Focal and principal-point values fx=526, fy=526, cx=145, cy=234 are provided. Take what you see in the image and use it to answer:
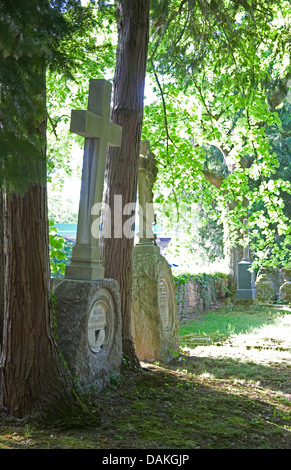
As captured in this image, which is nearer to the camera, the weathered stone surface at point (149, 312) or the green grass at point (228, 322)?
the weathered stone surface at point (149, 312)

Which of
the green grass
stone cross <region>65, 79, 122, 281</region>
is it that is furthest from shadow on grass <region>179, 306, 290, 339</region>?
stone cross <region>65, 79, 122, 281</region>

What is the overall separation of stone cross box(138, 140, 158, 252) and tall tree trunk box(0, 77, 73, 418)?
153 inches

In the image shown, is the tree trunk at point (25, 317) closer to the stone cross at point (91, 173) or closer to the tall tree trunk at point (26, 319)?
the tall tree trunk at point (26, 319)

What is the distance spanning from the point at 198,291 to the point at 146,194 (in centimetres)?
811

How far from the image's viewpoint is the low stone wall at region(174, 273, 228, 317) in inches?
543

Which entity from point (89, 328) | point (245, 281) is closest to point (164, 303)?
point (89, 328)

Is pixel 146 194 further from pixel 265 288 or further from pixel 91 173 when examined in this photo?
pixel 265 288

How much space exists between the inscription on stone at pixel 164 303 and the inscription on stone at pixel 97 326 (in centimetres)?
250

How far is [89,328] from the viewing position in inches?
187

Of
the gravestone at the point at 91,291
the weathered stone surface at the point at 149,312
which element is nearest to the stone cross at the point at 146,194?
the weathered stone surface at the point at 149,312

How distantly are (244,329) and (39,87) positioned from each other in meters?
9.11

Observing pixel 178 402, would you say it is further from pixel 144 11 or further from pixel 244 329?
pixel 244 329

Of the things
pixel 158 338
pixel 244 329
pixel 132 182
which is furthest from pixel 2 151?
pixel 244 329

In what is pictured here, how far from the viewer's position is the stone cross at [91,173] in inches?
195
